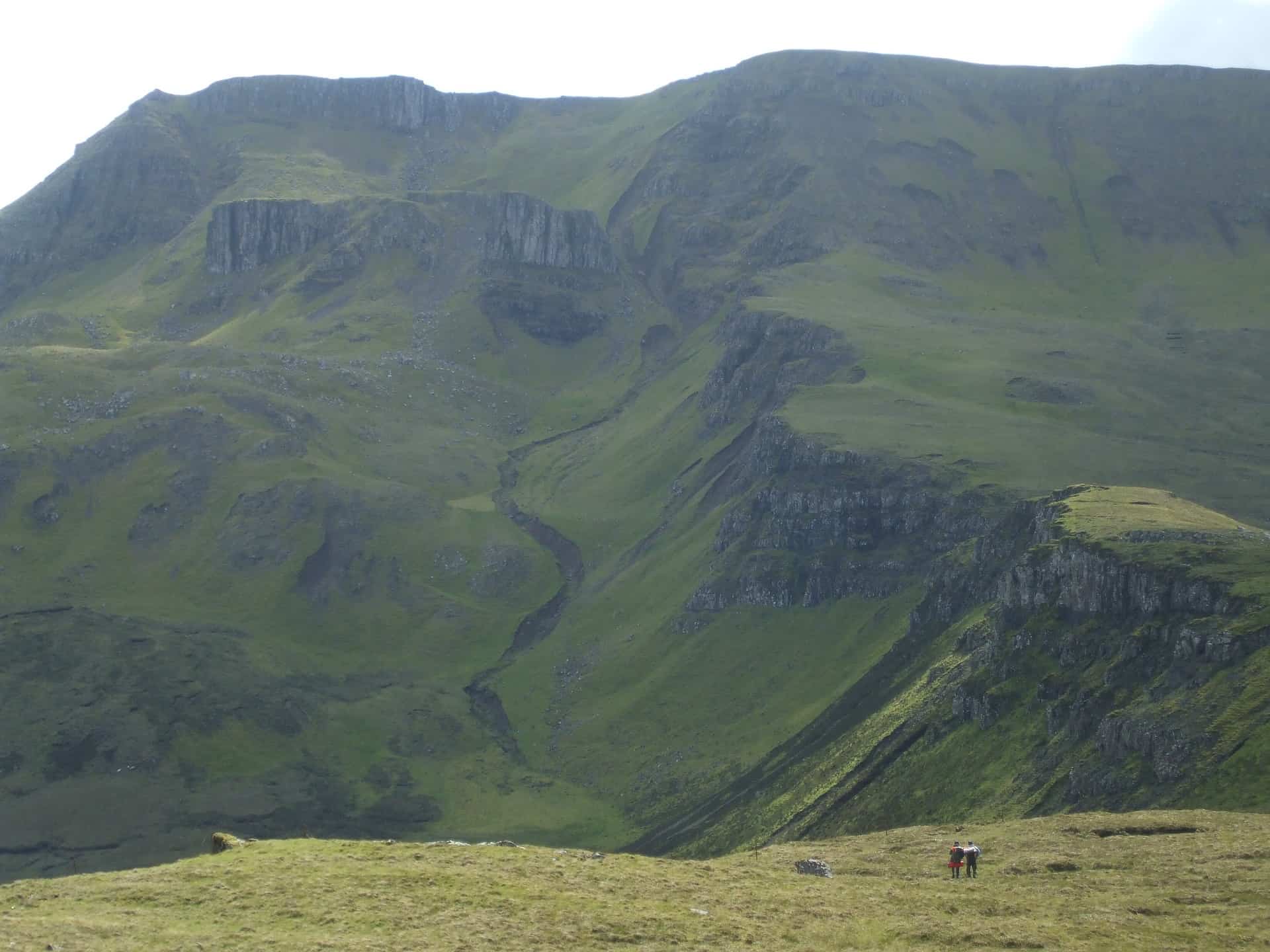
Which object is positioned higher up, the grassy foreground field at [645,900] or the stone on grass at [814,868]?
the grassy foreground field at [645,900]

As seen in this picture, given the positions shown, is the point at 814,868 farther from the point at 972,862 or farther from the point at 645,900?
the point at 645,900

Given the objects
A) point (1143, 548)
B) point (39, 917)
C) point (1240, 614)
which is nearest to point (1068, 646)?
point (1143, 548)

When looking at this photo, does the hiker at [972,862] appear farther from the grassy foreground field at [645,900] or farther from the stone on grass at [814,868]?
the stone on grass at [814,868]

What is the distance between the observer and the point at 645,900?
273 feet

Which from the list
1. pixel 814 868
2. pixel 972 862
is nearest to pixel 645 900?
pixel 814 868

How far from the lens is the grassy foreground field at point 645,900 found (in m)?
76.2

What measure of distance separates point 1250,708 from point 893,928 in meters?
91.6

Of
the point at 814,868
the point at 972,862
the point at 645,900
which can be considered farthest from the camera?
the point at 814,868

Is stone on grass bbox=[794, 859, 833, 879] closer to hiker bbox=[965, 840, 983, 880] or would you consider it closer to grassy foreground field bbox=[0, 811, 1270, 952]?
grassy foreground field bbox=[0, 811, 1270, 952]

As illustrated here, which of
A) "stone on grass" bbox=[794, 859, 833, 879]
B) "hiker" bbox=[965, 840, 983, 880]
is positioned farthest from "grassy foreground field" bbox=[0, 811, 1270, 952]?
"hiker" bbox=[965, 840, 983, 880]

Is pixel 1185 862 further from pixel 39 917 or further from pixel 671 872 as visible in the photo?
pixel 39 917

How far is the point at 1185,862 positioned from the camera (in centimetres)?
9200

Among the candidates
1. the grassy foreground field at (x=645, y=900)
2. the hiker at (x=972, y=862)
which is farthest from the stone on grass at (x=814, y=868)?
the hiker at (x=972, y=862)

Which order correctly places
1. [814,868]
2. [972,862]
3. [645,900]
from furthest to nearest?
[814,868], [972,862], [645,900]
